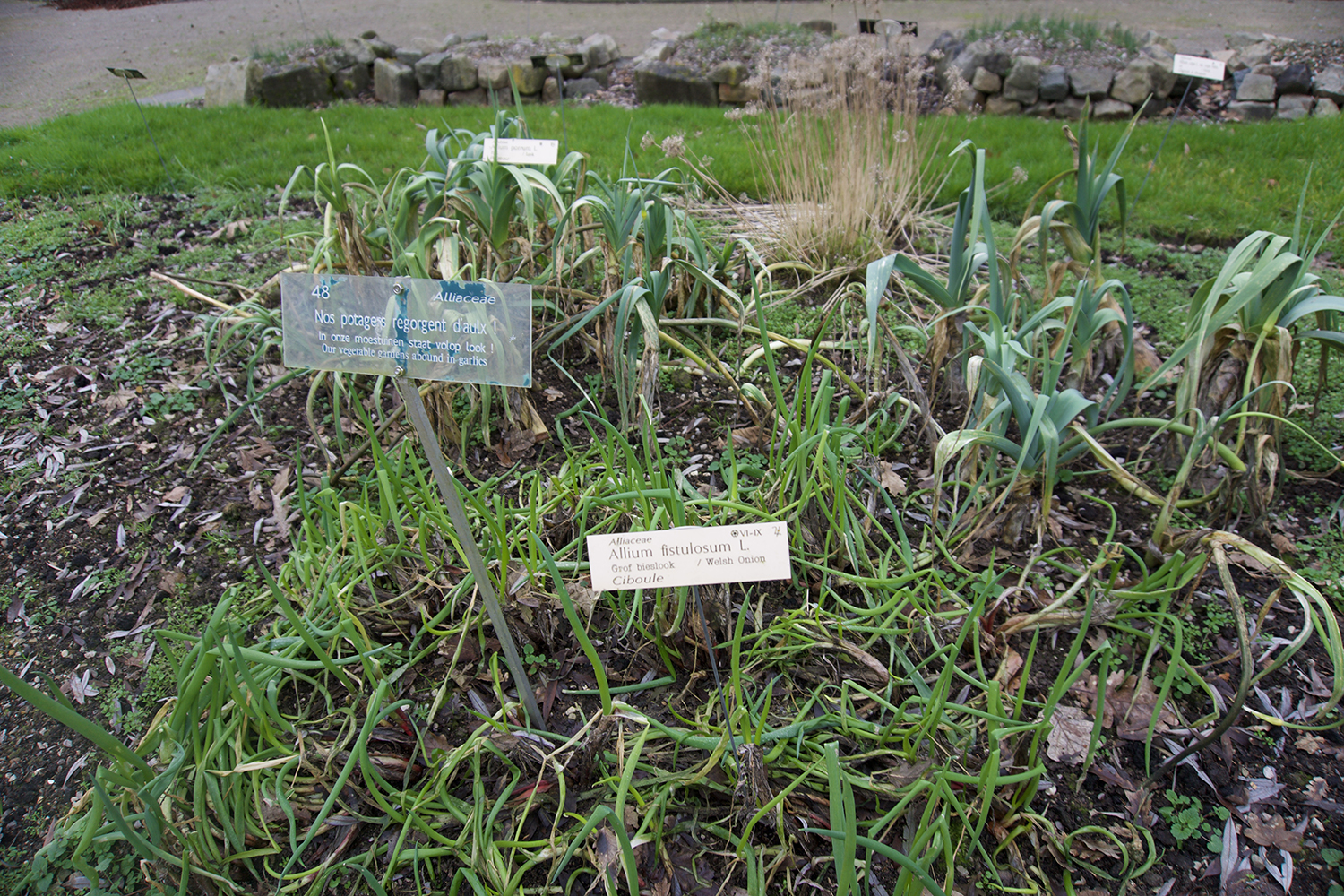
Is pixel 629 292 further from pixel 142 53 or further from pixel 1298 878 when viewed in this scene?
pixel 142 53

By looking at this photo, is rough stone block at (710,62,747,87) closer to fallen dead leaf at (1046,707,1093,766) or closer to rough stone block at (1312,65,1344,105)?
rough stone block at (1312,65,1344,105)

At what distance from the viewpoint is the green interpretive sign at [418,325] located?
1.15 metres

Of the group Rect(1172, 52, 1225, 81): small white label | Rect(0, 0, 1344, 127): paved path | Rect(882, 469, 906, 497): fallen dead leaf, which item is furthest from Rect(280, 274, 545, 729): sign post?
Rect(0, 0, 1344, 127): paved path

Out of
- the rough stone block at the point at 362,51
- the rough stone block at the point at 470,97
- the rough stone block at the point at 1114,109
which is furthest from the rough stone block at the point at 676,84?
the rough stone block at the point at 1114,109

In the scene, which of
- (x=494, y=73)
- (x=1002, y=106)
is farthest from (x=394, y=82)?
(x=1002, y=106)

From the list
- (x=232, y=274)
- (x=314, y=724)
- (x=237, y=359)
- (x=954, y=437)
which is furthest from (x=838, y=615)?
(x=232, y=274)

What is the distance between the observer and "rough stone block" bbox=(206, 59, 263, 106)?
5262 millimetres

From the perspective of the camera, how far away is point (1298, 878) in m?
1.28

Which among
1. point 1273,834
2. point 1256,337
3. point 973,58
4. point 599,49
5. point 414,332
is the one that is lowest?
point 1273,834

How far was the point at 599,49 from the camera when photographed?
593 centimetres

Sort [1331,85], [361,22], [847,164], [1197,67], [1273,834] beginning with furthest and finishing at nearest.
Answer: [361,22] → [1331,85] → [847,164] → [1197,67] → [1273,834]

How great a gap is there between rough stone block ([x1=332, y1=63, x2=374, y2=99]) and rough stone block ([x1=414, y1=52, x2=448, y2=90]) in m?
0.41

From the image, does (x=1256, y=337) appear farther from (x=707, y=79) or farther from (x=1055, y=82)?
(x=707, y=79)

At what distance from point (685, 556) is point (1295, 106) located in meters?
5.96
